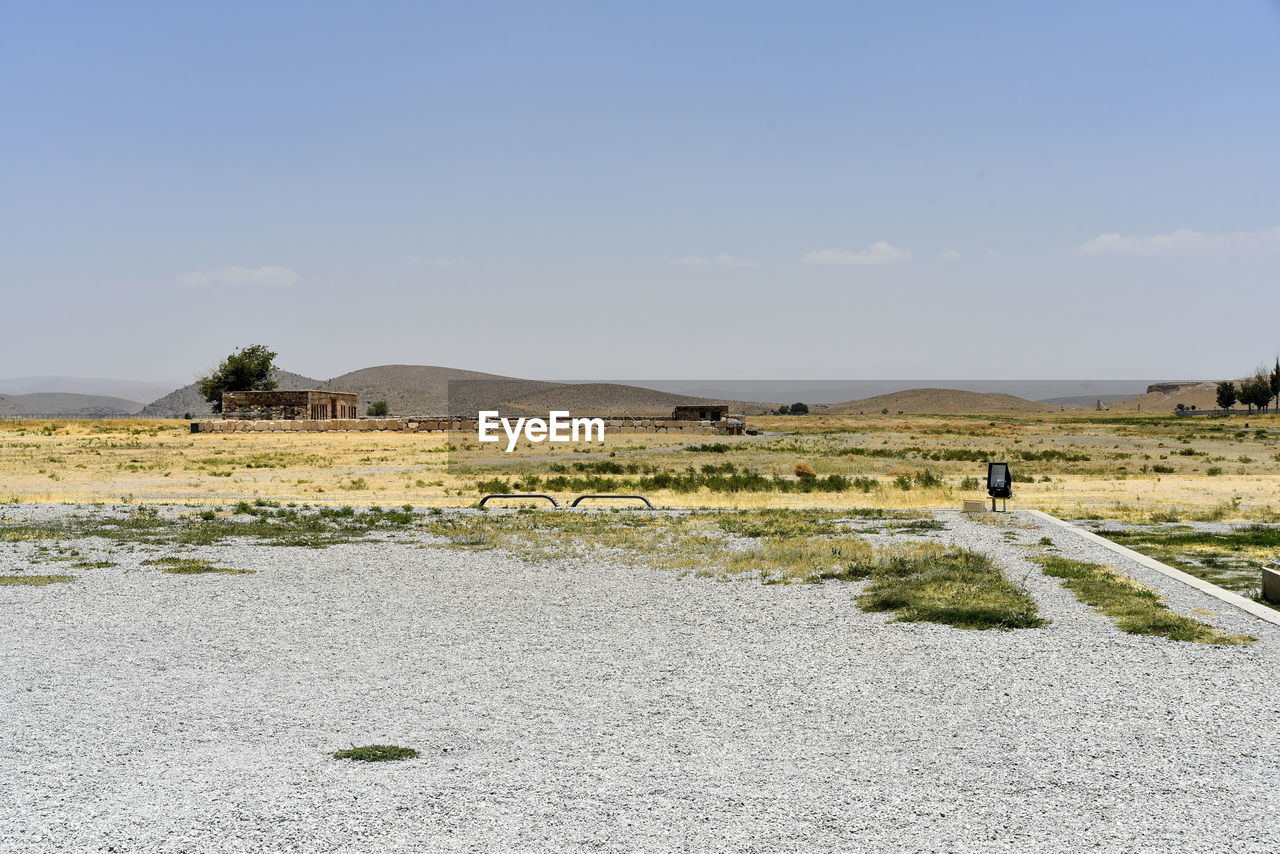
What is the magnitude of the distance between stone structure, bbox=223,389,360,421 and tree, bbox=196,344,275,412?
28.6 meters

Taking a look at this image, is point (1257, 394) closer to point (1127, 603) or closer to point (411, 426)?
point (411, 426)

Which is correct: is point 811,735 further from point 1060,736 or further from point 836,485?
point 836,485

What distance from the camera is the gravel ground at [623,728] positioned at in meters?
5.71

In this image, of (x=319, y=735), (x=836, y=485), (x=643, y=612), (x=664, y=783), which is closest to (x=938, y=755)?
(x=664, y=783)

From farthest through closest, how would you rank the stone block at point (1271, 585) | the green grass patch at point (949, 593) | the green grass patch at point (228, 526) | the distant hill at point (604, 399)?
the distant hill at point (604, 399), the green grass patch at point (228, 526), the stone block at point (1271, 585), the green grass patch at point (949, 593)

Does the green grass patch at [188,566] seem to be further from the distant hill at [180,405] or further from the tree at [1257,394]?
the distant hill at [180,405]

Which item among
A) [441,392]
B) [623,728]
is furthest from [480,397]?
[623,728]

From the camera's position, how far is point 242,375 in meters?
104

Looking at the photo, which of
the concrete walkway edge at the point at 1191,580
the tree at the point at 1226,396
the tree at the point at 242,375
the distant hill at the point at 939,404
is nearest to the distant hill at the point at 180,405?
the tree at the point at 242,375

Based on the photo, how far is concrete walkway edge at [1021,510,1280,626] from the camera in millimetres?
11445

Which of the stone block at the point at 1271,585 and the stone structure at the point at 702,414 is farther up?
the stone structure at the point at 702,414

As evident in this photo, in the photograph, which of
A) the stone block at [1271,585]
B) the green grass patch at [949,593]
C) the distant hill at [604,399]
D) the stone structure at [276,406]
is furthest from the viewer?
the distant hill at [604,399]

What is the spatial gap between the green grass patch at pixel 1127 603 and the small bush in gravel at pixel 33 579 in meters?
12.1

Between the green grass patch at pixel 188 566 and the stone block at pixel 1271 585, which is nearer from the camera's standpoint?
the stone block at pixel 1271 585
